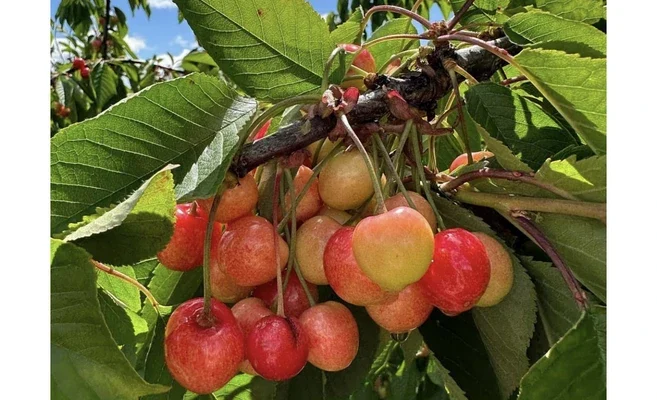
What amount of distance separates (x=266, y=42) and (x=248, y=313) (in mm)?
274

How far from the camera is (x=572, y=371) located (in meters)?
0.49

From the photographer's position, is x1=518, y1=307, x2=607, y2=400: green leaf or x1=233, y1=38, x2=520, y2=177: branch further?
x1=233, y1=38, x2=520, y2=177: branch

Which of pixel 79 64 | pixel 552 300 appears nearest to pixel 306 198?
pixel 552 300

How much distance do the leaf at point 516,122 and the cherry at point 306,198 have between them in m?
0.25

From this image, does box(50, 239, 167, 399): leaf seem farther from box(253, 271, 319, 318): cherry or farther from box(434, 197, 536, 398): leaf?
box(434, 197, 536, 398): leaf

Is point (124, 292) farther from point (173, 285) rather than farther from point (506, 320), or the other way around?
point (506, 320)

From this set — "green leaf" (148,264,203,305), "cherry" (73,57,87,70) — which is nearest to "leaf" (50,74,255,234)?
"green leaf" (148,264,203,305)

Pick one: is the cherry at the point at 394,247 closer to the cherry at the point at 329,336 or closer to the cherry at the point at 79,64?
the cherry at the point at 329,336

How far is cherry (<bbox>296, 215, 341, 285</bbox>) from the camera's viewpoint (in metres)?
0.65

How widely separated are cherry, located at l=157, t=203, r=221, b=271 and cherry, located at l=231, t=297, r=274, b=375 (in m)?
0.07

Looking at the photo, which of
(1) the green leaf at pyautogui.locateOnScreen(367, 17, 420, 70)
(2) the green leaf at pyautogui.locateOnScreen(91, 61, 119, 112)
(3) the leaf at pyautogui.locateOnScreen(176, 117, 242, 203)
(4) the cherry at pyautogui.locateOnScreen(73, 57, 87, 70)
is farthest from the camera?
(4) the cherry at pyautogui.locateOnScreen(73, 57, 87, 70)

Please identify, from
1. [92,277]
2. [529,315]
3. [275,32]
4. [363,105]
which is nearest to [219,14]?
[275,32]

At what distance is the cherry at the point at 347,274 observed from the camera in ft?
1.88

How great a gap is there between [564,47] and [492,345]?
1.03ft
